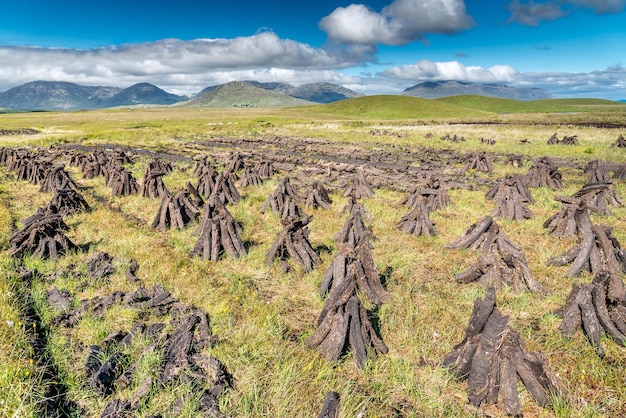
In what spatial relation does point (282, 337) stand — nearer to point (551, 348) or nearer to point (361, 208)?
point (551, 348)

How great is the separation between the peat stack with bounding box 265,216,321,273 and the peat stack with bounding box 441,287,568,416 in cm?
495

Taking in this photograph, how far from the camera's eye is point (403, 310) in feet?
25.3

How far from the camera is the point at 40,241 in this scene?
10.2 metres

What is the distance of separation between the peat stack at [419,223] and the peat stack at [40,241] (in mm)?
10583

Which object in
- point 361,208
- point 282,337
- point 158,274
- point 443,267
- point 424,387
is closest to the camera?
point 424,387

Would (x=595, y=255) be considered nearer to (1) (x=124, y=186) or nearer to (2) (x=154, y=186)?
(2) (x=154, y=186)

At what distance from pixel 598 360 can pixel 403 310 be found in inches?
131

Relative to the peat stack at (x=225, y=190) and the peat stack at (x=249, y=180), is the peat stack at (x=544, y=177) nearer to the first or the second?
the peat stack at (x=249, y=180)

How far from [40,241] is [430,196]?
14.0m

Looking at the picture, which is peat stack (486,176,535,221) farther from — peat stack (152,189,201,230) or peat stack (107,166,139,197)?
peat stack (107,166,139,197)

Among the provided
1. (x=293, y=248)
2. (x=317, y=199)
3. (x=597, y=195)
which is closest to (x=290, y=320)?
(x=293, y=248)

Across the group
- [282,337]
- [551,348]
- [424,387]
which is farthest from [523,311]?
[282,337]

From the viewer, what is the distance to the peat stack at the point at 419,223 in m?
12.5

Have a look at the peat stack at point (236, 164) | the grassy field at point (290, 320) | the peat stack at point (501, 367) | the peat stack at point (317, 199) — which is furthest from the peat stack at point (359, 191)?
the peat stack at point (501, 367)
